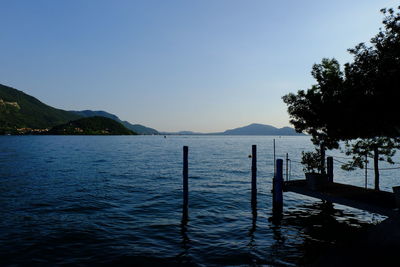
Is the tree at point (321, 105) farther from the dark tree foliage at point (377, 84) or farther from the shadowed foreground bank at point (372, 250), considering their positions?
the shadowed foreground bank at point (372, 250)

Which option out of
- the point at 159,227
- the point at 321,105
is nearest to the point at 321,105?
the point at 321,105

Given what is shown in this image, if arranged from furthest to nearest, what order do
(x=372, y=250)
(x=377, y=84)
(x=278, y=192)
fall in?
(x=278, y=192) → (x=377, y=84) → (x=372, y=250)

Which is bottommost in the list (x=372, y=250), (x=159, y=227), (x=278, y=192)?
(x=159, y=227)

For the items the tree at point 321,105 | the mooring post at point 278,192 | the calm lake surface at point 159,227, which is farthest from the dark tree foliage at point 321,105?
the calm lake surface at point 159,227

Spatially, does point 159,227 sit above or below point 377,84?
below

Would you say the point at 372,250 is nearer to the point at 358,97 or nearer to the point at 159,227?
the point at 358,97

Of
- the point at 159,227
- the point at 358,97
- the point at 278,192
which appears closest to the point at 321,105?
the point at 358,97

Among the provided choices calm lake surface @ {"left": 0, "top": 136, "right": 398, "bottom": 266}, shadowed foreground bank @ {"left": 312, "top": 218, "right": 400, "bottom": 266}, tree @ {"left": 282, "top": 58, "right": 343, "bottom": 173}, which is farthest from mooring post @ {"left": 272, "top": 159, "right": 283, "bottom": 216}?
shadowed foreground bank @ {"left": 312, "top": 218, "right": 400, "bottom": 266}

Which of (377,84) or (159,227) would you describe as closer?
(377,84)

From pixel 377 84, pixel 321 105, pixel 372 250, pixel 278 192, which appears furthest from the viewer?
pixel 278 192

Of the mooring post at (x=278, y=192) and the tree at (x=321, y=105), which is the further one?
the mooring post at (x=278, y=192)

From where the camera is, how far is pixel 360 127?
40.5ft

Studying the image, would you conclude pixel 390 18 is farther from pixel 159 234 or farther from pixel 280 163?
pixel 159 234

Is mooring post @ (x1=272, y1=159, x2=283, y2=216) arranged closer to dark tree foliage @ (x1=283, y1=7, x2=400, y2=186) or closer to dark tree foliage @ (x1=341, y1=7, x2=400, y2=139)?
dark tree foliage @ (x1=283, y1=7, x2=400, y2=186)
